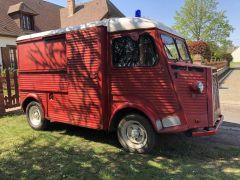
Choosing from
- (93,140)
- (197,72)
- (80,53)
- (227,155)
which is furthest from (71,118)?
(227,155)

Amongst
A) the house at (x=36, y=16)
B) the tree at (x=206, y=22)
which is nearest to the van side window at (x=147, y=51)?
the house at (x=36, y=16)

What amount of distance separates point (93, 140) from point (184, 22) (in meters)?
41.2

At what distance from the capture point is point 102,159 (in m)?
5.40

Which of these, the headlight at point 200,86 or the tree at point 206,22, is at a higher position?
the tree at point 206,22

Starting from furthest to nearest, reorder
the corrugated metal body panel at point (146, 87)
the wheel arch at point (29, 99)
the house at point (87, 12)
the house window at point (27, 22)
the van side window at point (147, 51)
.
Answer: the house at point (87, 12) → the house window at point (27, 22) → the wheel arch at point (29, 99) → the van side window at point (147, 51) → the corrugated metal body panel at point (146, 87)

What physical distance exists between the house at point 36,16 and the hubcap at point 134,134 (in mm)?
18655

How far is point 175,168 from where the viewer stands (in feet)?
16.3

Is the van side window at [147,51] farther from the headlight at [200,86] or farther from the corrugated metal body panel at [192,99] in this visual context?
the headlight at [200,86]

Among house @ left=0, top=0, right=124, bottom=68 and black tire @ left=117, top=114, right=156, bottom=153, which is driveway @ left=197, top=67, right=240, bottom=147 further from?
house @ left=0, top=0, right=124, bottom=68

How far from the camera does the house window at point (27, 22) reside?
88.4 ft

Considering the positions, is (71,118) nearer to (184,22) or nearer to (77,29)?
(77,29)

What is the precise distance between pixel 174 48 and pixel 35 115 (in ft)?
13.7

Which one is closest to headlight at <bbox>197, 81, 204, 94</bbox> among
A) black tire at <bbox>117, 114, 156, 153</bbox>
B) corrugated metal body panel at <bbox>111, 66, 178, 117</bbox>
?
corrugated metal body panel at <bbox>111, 66, 178, 117</bbox>

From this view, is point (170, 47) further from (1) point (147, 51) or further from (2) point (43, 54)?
(2) point (43, 54)
